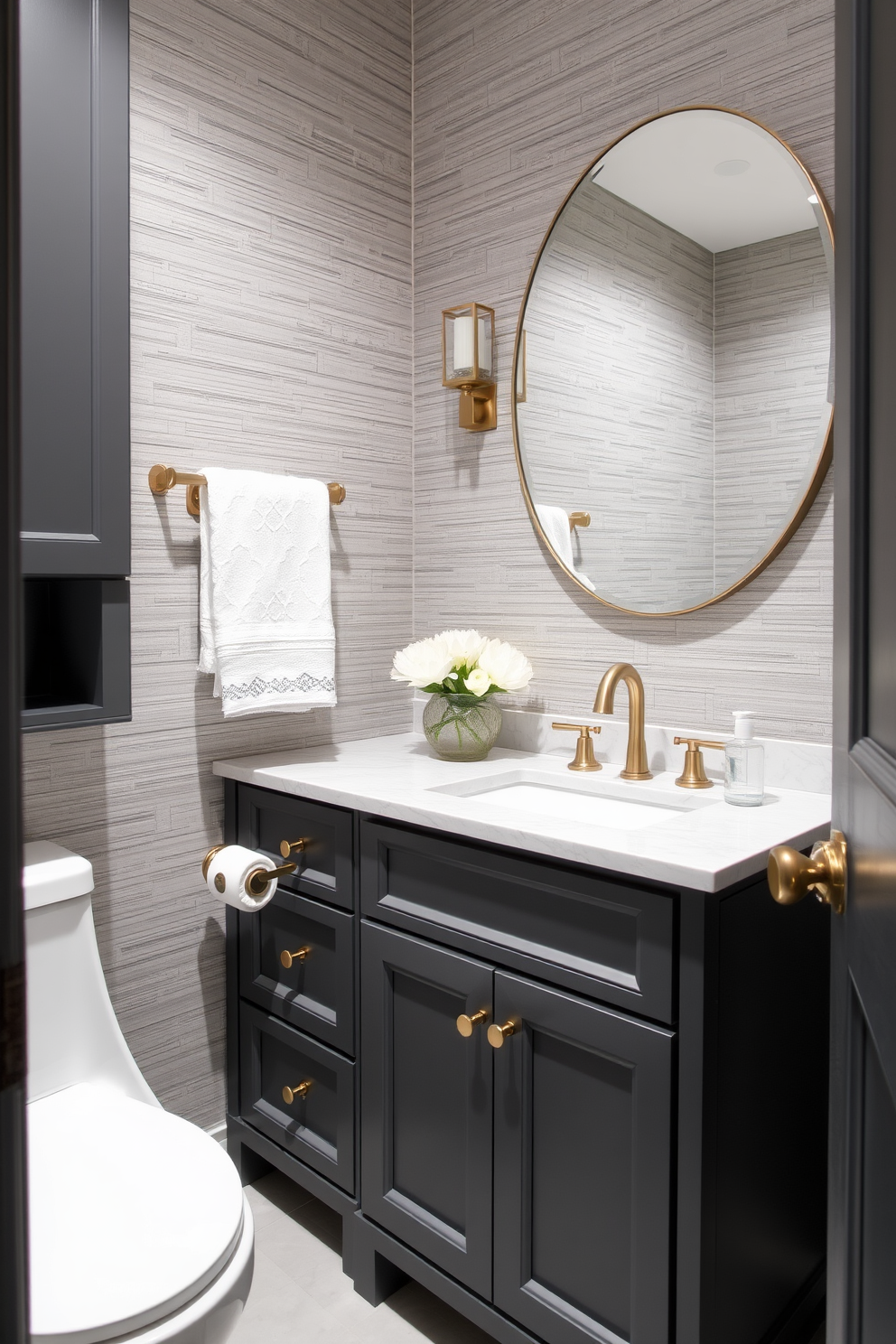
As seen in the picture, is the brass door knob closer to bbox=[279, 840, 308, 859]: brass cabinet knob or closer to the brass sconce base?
bbox=[279, 840, 308, 859]: brass cabinet knob

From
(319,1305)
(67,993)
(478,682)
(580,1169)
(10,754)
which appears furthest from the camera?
(478,682)

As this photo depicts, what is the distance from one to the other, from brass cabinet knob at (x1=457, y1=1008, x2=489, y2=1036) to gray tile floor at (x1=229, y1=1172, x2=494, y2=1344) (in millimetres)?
581

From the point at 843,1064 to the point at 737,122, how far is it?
1519 millimetres

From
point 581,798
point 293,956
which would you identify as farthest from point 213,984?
point 581,798

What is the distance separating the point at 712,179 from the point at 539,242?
40 cm

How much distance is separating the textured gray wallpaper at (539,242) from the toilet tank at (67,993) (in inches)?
39.3

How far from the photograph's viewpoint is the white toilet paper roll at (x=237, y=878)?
1602 millimetres

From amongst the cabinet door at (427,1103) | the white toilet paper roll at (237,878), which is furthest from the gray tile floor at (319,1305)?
the white toilet paper roll at (237,878)

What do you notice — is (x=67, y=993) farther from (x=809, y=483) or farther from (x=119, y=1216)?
(x=809, y=483)

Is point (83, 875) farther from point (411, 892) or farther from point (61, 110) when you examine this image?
point (61, 110)

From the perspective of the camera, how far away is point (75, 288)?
1310 millimetres

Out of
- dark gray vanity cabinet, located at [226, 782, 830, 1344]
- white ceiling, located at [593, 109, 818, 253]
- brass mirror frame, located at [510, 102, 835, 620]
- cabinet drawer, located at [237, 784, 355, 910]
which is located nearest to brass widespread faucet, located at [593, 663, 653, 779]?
brass mirror frame, located at [510, 102, 835, 620]

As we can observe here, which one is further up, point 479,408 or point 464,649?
point 479,408

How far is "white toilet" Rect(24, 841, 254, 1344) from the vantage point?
0.95 meters
